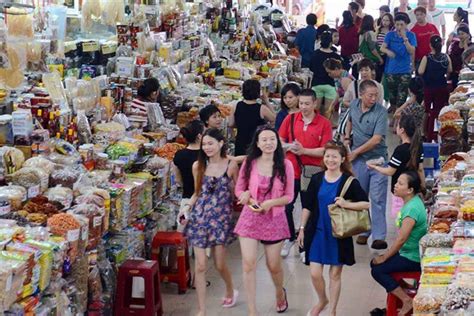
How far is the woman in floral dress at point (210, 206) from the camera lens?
278 inches

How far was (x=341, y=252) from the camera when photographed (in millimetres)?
6781

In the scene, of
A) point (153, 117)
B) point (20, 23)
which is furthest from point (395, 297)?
point (20, 23)

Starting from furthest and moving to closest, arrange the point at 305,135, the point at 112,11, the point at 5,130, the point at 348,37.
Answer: the point at 348,37, the point at 112,11, the point at 305,135, the point at 5,130

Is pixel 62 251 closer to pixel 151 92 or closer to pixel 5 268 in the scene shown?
pixel 5 268

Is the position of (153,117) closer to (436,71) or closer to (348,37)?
(436,71)

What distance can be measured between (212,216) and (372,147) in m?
2.19

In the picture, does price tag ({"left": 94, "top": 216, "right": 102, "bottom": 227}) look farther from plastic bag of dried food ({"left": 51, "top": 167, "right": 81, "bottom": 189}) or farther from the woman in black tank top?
the woman in black tank top

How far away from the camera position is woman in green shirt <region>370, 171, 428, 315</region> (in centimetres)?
664

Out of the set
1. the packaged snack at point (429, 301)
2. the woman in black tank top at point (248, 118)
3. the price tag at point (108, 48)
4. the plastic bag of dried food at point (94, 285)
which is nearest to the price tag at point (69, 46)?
the price tag at point (108, 48)

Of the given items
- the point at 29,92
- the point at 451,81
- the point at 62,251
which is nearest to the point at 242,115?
the point at 29,92

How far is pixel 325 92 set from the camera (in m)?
12.5

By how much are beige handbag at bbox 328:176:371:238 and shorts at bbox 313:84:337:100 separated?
579cm

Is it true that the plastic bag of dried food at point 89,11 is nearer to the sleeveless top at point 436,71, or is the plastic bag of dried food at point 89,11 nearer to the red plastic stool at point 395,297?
the red plastic stool at point 395,297

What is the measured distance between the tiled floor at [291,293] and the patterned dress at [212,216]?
0.69m
